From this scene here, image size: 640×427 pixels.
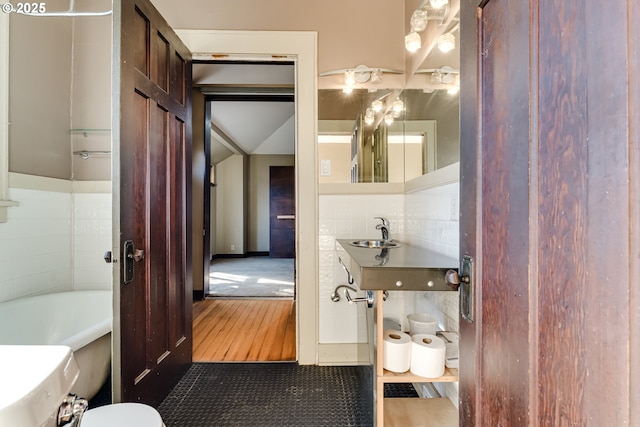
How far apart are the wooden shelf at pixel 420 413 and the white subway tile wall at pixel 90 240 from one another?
82.5 inches

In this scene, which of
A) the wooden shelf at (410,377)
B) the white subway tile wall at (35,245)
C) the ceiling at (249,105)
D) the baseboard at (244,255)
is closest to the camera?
the wooden shelf at (410,377)

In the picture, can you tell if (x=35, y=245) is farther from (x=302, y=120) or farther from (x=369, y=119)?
(x=369, y=119)

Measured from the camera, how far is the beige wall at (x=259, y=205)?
7.25 m

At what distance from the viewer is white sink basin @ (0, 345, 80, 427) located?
400 mm

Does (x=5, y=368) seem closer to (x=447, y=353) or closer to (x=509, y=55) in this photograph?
(x=509, y=55)

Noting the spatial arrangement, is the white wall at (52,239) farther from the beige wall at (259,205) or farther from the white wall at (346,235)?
the beige wall at (259,205)

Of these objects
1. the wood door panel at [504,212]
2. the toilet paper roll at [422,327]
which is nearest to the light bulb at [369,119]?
the toilet paper roll at [422,327]

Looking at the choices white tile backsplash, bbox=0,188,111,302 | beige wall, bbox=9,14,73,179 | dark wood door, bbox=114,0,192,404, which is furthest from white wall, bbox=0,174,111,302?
dark wood door, bbox=114,0,192,404

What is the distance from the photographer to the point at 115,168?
131 centimetres

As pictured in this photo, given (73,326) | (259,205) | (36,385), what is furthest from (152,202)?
(259,205)

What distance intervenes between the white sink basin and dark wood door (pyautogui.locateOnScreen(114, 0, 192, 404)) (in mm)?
901

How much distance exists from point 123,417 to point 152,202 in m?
0.96

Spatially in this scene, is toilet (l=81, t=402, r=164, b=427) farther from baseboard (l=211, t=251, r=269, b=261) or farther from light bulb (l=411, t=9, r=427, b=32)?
baseboard (l=211, t=251, r=269, b=261)

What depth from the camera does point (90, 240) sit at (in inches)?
89.6
